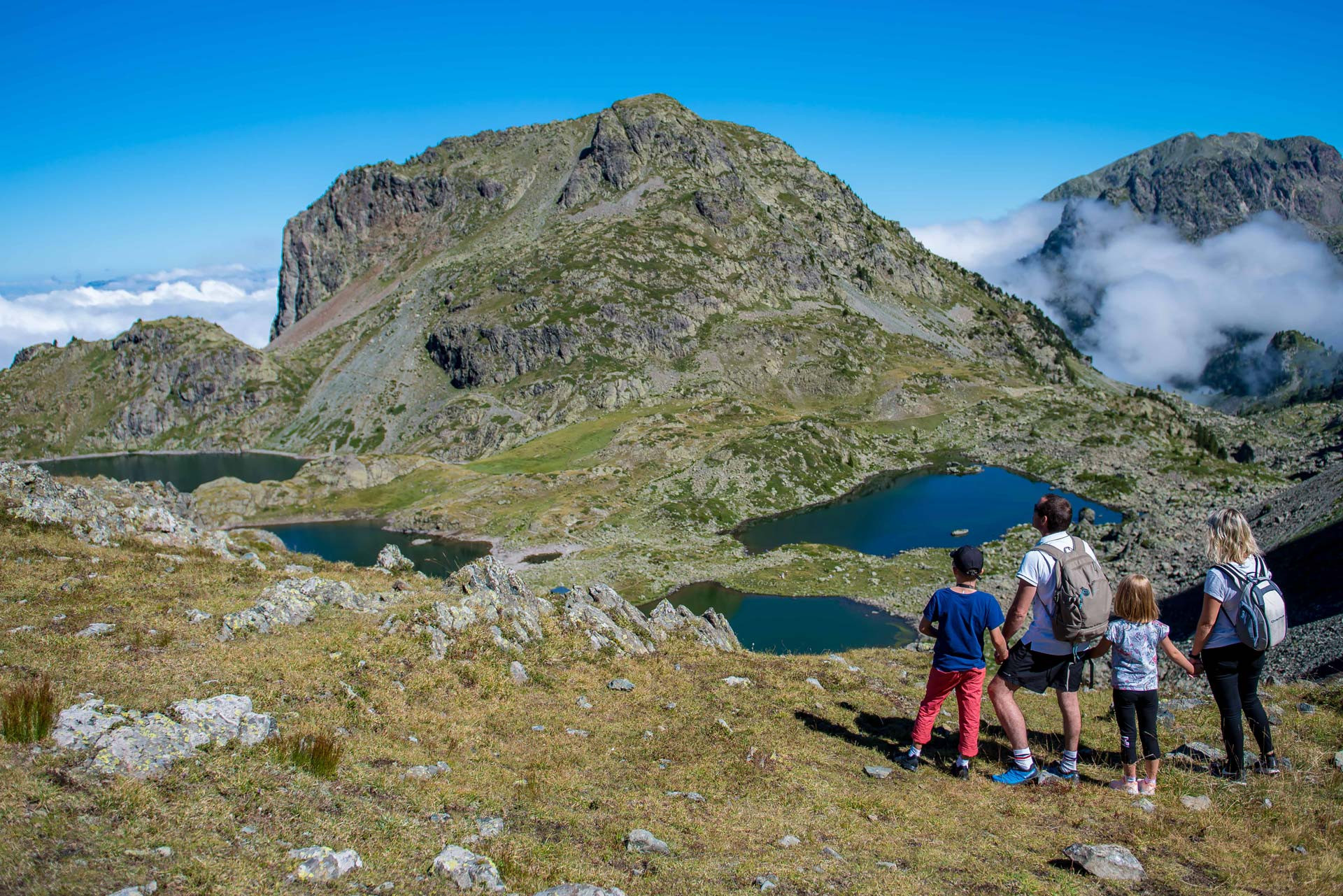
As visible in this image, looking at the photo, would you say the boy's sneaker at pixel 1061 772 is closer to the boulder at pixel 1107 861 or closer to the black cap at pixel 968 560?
the boulder at pixel 1107 861

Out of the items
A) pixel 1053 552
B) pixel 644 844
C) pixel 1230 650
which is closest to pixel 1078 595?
pixel 1053 552

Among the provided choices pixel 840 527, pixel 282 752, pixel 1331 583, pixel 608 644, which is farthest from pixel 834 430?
pixel 282 752

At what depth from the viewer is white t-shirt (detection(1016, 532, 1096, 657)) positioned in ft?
40.8

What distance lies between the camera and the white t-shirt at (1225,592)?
12.3 m

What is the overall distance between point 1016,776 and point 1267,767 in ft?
15.2

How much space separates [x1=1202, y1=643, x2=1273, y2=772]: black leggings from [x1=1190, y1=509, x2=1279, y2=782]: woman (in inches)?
0.4

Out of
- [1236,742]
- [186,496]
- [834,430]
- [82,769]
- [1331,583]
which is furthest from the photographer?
[834,430]

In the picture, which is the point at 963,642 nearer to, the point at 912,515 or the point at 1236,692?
the point at 1236,692

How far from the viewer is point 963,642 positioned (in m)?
13.2

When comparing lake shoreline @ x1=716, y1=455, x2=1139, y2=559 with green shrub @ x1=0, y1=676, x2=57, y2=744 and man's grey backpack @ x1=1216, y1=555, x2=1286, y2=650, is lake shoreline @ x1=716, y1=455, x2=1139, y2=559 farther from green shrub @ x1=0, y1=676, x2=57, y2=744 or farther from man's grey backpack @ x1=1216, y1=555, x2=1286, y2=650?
green shrub @ x1=0, y1=676, x2=57, y2=744

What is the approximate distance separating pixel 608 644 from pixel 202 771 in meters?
12.8

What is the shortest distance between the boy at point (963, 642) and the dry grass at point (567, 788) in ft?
4.13

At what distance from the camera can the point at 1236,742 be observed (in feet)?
42.5

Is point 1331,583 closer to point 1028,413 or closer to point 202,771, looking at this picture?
point 202,771
